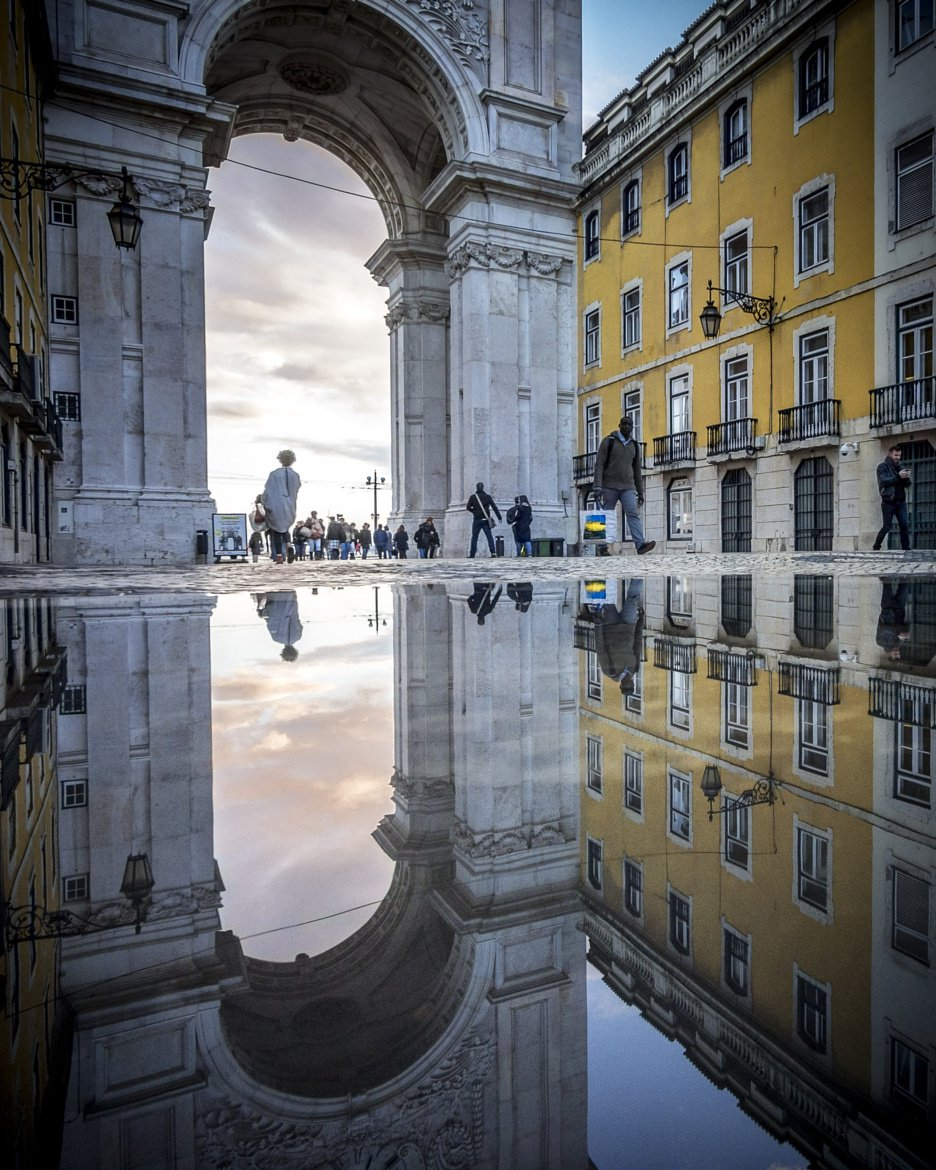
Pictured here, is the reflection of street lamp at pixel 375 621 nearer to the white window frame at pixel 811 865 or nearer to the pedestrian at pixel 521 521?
the white window frame at pixel 811 865

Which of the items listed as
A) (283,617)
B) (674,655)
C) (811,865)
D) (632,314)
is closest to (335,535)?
(632,314)

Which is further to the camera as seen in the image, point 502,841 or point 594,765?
point 594,765

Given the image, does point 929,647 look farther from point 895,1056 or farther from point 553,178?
point 553,178

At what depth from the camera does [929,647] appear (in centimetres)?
321

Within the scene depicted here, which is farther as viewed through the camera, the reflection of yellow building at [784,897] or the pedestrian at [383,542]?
the pedestrian at [383,542]

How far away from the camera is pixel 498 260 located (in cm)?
2153

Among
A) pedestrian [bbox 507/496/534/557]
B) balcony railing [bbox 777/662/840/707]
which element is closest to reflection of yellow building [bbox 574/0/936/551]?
pedestrian [bbox 507/496/534/557]

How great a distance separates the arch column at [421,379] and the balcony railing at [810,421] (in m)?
11.2

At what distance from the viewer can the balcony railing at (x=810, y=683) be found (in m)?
2.24

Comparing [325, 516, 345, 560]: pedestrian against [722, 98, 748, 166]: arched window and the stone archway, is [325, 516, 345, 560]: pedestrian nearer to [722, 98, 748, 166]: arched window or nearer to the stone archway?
the stone archway

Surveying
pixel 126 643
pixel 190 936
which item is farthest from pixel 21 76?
pixel 190 936

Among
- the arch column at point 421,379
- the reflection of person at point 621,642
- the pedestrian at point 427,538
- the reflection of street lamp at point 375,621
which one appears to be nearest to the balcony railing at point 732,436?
the pedestrian at point 427,538

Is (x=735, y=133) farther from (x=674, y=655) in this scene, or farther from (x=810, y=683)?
(x=810, y=683)

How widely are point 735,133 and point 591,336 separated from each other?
25.7ft
